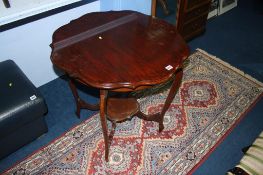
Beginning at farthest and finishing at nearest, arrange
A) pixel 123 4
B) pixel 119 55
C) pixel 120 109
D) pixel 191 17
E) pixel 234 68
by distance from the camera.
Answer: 1. pixel 191 17
2. pixel 234 68
3. pixel 123 4
4. pixel 120 109
5. pixel 119 55

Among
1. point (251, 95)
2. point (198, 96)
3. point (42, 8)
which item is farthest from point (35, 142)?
point (251, 95)

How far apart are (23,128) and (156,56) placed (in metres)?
1.25

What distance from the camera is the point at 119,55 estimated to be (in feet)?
5.77

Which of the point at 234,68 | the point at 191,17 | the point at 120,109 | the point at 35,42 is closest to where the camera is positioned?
the point at 120,109

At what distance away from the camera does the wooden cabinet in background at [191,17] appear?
9.82ft

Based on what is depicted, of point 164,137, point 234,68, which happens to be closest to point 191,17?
point 234,68

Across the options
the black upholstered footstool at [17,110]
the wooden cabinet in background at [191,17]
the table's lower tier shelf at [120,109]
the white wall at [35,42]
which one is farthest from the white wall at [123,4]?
the black upholstered footstool at [17,110]

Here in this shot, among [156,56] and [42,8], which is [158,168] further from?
[42,8]

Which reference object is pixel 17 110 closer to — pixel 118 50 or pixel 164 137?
pixel 118 50

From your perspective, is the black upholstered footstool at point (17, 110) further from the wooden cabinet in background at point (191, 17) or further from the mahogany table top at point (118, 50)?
the wooden cabinet in background at point (191, 17)

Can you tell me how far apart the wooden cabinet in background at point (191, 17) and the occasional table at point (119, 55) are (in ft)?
3.40

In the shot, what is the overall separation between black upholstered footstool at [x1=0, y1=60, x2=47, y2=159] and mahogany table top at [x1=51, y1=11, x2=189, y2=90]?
1.46ft

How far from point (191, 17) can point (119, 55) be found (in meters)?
1.84

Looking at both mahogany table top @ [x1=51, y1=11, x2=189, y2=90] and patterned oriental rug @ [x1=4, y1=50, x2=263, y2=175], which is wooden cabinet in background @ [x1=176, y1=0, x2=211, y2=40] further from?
mahogany table top @ [x1=51, y1=11, x2=189, y2=90]
